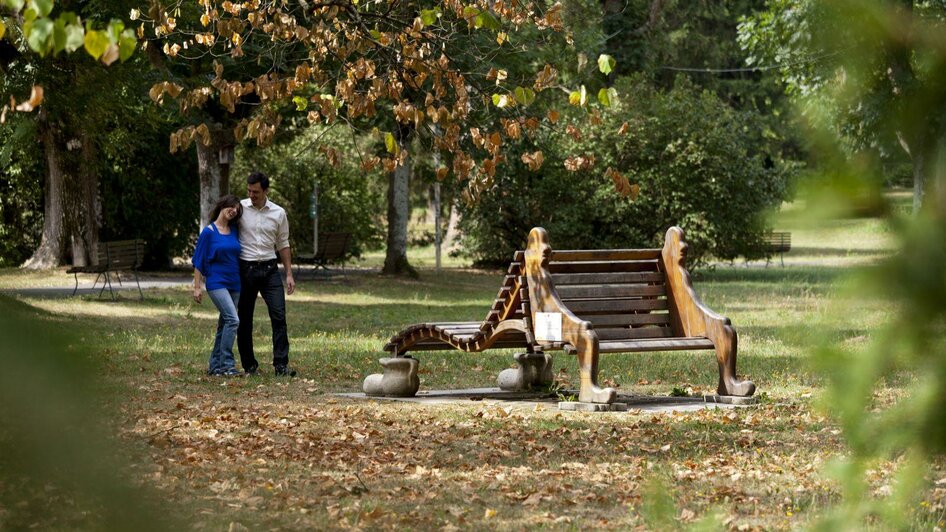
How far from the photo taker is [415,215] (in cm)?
6194

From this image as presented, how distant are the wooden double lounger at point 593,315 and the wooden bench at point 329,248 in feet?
56.5

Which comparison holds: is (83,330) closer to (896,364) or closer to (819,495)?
(896,364)

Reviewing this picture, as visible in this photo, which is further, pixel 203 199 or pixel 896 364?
pixel 203 199

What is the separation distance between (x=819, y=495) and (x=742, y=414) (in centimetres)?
369

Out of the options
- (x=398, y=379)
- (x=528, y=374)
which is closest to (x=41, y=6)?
(x=398, y=379)

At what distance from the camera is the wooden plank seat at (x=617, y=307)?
10.1m

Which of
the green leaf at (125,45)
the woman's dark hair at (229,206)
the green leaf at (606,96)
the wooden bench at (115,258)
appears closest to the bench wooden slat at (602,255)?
the green leaf at (606,96)

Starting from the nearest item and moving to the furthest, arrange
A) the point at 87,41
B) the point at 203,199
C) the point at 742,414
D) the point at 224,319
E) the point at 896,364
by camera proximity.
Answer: the point at 896,364 → the point at 87,41 → the point at 742,414 → the point at 224,319 → the point at 203,199

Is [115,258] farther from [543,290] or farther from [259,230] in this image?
[543,290]

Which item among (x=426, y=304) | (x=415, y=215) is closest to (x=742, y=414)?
(x=426, y=304)

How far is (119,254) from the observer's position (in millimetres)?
21516

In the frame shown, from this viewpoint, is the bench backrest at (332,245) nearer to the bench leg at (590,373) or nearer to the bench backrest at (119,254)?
the bench backrest at (119,254)

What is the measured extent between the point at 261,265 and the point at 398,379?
92.5 inches

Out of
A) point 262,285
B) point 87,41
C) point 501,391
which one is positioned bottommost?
point 501,391
